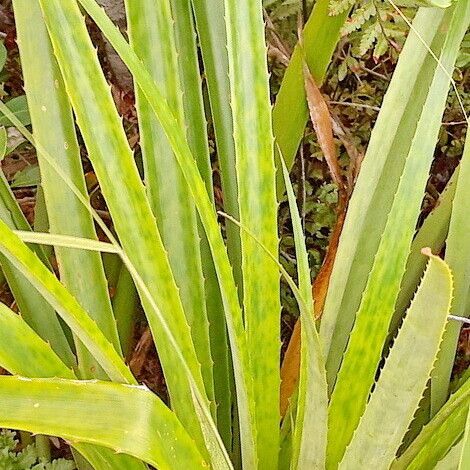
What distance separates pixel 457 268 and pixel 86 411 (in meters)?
0.36

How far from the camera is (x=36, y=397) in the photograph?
15.3 inches

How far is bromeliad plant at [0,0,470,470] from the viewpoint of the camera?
423mm

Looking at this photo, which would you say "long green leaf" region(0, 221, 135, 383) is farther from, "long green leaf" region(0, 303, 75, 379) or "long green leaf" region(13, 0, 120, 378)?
"long green leaf" region(13, 0, 120, 378)

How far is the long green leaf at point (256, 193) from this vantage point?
52cm

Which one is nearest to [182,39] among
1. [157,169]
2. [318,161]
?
[157,169]

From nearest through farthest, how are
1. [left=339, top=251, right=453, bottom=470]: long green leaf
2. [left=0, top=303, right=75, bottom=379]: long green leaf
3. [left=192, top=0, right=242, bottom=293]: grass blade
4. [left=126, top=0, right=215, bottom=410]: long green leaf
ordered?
[left=339, top=251, right=453, bottom=470]: long green leaf < [left=0, top=303, right=75, bottom=379]: long green leaf < [left=126, top=0, right=215, bottom=410]: long green leaf < [left=192, top=0, right=242, bottom=293]: grass blade

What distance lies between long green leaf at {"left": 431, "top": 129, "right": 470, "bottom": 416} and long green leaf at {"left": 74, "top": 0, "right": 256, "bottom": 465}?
20 centimetres

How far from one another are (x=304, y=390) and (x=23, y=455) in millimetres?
348

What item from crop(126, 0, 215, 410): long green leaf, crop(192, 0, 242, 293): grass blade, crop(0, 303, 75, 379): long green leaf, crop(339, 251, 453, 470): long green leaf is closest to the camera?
crop(339, 251, 453, 470): long green leaf

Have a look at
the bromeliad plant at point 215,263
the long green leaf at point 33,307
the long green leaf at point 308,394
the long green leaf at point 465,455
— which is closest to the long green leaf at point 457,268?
the bromeliad plant at point 215,263

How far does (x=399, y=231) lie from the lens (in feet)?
1.73

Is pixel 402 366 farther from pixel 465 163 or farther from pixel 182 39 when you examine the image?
pixel 182 39

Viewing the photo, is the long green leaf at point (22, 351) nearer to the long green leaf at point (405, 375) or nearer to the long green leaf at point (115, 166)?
the long green leaf at point (115, 166)

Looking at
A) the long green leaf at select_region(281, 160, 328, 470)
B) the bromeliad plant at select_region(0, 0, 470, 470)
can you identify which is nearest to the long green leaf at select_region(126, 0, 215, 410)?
the bromeliad plant at select_region(0, 0, 470, 470)
